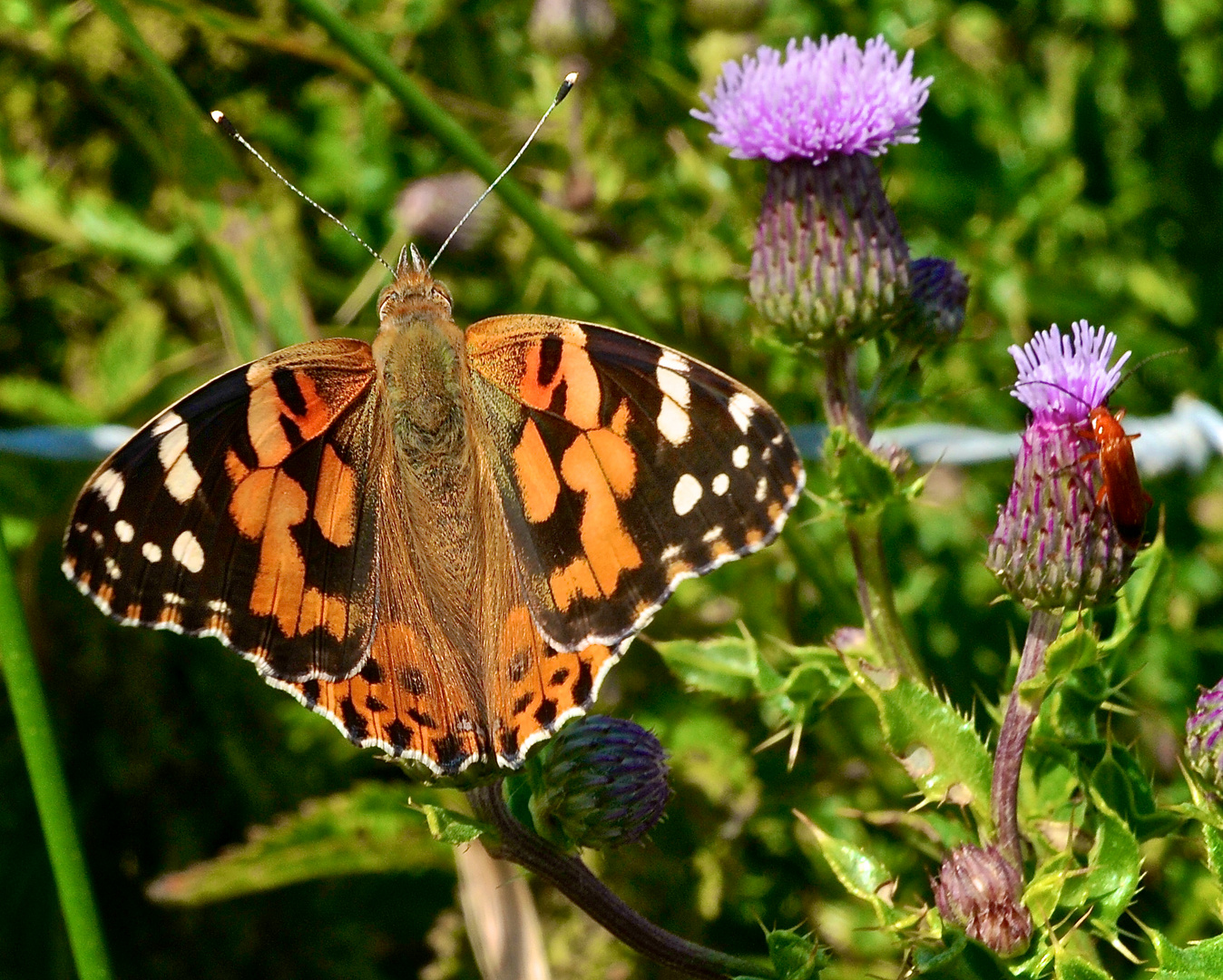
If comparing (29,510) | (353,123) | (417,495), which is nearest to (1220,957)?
(417,495)

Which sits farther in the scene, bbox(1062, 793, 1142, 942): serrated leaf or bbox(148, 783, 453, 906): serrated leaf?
bbox(148, 783, 453, 906): serrated leaf

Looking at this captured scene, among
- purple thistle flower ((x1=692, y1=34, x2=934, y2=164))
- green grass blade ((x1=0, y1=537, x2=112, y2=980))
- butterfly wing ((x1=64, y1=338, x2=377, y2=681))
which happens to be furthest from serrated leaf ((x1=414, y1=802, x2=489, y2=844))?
purple thistle flower ((x1=692, y1=34, x2=934, y2=164))

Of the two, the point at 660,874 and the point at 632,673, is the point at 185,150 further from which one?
the point at 660,874

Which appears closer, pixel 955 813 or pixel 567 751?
pixel 567 751

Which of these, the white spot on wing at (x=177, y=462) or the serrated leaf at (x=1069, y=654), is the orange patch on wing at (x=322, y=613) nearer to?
the white spot on wing at (x=177, y=462)

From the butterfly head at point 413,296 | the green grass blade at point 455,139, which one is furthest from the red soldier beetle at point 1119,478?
the butterfly head at point 413,296

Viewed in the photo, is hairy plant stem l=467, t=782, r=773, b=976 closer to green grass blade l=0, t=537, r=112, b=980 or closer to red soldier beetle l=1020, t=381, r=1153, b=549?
green grass blade l=0, t=537, r=112, b=980
